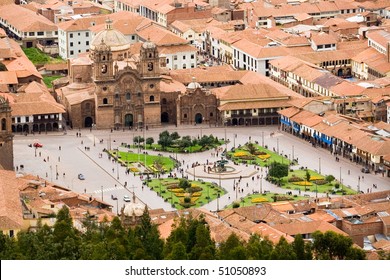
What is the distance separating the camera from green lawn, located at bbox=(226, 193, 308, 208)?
88.6 m

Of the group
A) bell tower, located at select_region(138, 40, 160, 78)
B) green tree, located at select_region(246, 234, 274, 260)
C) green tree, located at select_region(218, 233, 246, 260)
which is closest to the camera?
green tree, located at select_region(218, 233, 246, 260)

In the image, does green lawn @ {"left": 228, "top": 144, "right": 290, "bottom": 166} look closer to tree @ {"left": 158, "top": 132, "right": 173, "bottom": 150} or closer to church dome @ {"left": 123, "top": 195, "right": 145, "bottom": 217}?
tree @ {"left": 158, "top": 132, "right": 173, "bottom": 150}

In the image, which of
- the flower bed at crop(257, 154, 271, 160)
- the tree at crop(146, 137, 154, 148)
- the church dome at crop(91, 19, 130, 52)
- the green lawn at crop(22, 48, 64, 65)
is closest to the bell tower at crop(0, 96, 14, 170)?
the tree at crop(146, 137, 154, 148)

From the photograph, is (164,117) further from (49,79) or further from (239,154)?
(49,79)

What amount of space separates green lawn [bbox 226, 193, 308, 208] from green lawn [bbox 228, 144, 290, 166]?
8.10 m

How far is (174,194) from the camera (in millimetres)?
91000

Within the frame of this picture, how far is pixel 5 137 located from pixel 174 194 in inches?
469

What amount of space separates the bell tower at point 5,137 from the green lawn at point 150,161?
813cm

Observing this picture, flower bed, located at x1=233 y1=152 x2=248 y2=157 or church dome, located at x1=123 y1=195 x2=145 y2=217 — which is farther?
flower bed, located at x1=233 y1=152 x2=248 y2=157

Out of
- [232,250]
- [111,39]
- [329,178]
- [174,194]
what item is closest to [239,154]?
[329,178]

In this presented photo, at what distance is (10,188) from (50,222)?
20.8 ft

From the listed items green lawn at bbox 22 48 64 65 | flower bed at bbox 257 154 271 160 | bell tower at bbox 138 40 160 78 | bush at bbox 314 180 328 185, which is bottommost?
bush at bbox 314 180 328 185

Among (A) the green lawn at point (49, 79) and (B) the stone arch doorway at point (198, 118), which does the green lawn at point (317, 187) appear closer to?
(B) the stone arch doorway at point (198, 118)
